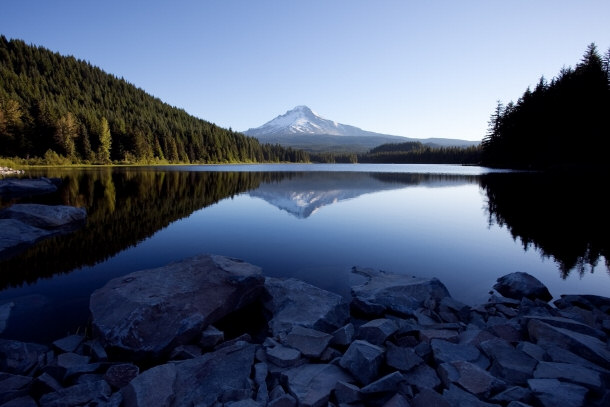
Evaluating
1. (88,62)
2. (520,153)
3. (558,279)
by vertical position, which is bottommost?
(558,279)

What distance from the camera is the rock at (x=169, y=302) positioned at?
6.16 meters

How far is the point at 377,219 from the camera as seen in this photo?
20.6 m

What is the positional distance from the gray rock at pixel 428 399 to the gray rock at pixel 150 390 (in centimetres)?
397

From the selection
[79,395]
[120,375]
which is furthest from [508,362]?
[79,395]

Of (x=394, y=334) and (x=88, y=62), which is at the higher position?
(x=88, y=62)

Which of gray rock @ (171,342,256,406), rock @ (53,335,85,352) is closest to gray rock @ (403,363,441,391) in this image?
gray rock @ (171,342,256,406)

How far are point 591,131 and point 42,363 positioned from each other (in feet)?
215

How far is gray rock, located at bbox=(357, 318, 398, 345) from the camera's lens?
5941 mm

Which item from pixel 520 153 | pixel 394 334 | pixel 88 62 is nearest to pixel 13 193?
pixel 394 334

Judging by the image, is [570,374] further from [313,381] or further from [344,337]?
[313,381]

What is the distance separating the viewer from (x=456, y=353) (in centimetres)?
549

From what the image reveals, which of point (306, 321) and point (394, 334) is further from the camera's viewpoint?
point (306, 321)

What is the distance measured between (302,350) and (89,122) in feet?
367

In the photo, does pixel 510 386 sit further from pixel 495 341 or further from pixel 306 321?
pixel 306 321
